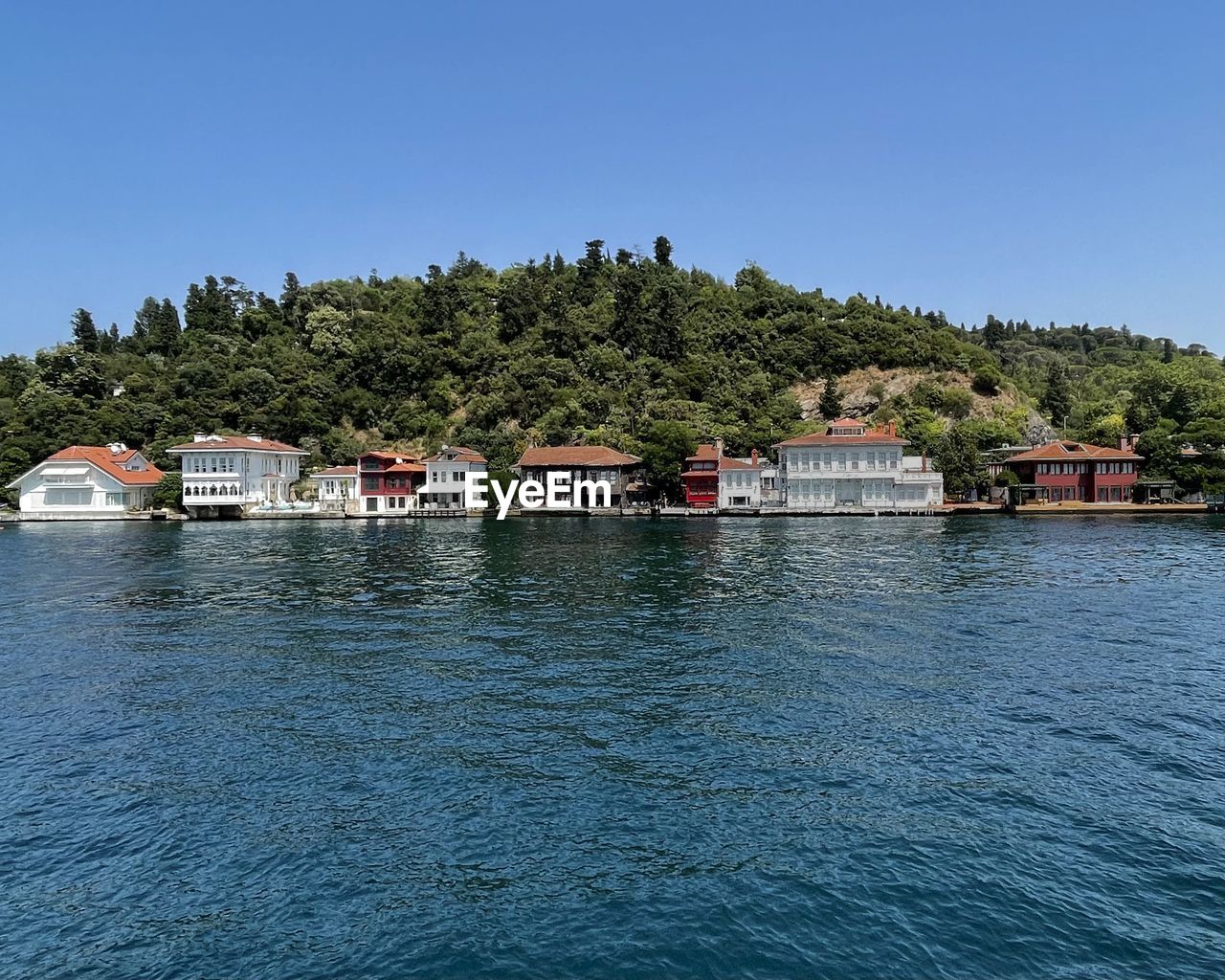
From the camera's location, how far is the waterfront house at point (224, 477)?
7312cm

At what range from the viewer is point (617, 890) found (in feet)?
29.8

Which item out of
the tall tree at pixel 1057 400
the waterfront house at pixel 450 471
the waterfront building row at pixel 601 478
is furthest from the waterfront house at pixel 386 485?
the tall tree at pixel 1057 400

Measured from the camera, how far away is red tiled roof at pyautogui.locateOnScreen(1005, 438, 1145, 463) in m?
67.0

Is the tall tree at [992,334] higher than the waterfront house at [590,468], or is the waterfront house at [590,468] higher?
the tall tree at [992,334]

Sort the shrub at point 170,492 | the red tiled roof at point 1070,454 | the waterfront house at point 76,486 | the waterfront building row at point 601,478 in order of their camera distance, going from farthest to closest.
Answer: the shrub at point 170,492 → the waterfront house at point 76,486 → the waterfront building row at point 601,478 → the red tiled roof at point 1070,454

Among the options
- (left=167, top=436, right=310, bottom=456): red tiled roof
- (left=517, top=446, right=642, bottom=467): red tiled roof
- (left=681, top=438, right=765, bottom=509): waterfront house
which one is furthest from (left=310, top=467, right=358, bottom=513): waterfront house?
(left=681, top=438, right=765, bottom=509): waterfront house

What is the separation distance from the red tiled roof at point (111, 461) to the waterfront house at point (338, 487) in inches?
715

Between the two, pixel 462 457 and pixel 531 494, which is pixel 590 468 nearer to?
pixel 531 494

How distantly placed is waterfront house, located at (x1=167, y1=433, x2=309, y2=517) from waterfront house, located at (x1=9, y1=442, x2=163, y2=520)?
730cm

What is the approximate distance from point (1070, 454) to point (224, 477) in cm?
8244

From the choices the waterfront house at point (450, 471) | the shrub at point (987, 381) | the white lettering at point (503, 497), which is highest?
the shrub at point (987, 381)

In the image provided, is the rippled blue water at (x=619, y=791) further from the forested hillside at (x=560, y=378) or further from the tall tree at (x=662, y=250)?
the tall tree at (x=662, y=250)

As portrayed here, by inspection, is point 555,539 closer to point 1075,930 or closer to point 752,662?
point 752,662

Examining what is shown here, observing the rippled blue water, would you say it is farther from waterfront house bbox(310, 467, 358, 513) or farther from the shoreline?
waterfront house bbox(310, 467, 358, 513)
